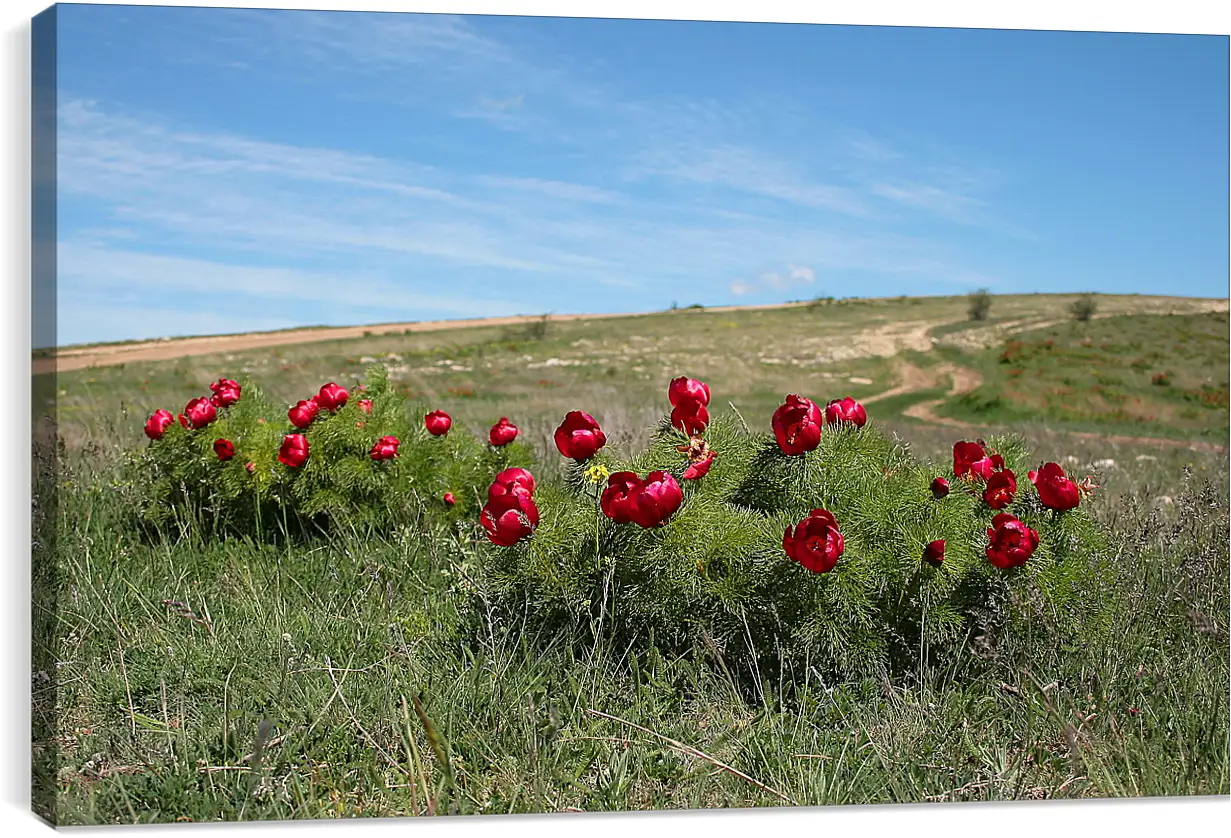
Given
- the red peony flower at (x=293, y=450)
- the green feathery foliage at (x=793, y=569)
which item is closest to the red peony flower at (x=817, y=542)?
the green feathery foliage at (x=793, y=569)

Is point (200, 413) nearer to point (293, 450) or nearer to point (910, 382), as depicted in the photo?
point (293, 450)

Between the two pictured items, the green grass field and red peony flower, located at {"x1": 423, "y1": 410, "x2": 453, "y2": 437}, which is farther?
red peony flower, located at {"x1": 423, "y1": 410, "x2": 453, "y2": 437}

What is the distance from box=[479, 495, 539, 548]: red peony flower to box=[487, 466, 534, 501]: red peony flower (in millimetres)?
13

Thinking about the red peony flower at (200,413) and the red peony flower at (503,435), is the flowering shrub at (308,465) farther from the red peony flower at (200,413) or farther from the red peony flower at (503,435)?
the red peony flower at (503,435)

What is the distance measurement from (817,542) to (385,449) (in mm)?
1958

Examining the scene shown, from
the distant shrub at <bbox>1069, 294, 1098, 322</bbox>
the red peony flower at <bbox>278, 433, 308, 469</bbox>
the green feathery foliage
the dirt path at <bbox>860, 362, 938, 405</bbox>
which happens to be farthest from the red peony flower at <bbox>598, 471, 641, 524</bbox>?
the distant shrub at <bbox>1069, 294, 1098, 322</bbox>

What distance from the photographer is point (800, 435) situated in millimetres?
2482

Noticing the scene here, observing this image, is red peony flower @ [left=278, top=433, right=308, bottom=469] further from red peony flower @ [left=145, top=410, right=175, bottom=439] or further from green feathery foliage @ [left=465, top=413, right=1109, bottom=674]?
green feathery foliage @ [left=465, top=413, right=1109, bottom=674]

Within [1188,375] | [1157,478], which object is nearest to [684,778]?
[1157,478]

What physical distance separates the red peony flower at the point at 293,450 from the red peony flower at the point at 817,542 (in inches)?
82.6

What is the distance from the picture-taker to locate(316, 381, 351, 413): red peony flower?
12.8ft

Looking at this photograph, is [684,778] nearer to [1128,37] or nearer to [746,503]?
[746,503]

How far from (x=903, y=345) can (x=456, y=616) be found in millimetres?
19714

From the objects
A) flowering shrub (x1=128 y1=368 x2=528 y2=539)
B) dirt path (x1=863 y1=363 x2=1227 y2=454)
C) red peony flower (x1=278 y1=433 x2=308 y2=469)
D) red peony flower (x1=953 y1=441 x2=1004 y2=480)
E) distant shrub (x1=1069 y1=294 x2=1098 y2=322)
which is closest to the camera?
red peony flower (x1=953 y1=441 x2=1004 y2=480)
